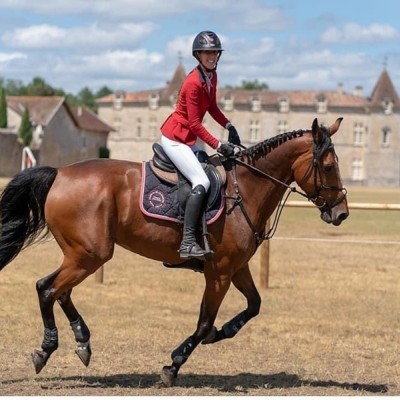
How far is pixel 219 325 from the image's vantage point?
10.7 m

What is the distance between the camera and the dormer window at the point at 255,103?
111 metres

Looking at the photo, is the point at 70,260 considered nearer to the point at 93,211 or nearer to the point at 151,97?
the point at 93,211

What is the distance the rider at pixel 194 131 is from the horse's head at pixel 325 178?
72 cm

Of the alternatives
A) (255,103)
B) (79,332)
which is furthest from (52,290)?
(255,103)

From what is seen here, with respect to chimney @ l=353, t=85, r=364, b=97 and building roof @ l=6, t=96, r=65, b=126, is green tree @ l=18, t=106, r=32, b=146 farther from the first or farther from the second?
chimney @ l=353, t=85, r=364, b=97

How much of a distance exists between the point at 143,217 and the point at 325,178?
5.33 feet

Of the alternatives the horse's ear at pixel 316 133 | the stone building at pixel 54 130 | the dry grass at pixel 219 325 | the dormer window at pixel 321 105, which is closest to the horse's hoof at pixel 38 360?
the dry grass at pixel 219 325

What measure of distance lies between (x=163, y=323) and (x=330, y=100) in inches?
Answer: 4046

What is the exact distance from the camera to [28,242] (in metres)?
7.56

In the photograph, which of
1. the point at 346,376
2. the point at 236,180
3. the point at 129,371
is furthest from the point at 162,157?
the point at 346,376

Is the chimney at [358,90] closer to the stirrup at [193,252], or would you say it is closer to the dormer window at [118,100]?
the dormer window at [118,100]

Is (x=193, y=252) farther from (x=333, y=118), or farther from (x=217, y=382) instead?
(x=333, y=118)

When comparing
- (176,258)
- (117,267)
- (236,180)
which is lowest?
(117,267)

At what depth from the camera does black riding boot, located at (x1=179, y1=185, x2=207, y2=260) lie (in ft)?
23.0
